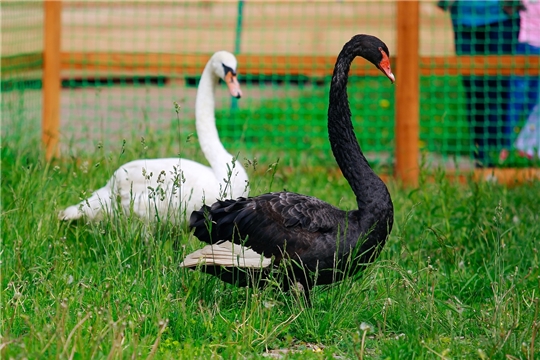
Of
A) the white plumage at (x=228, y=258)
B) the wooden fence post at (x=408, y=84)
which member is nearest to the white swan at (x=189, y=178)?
the white plumage at (x=228, y=258)

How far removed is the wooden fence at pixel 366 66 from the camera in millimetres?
7621

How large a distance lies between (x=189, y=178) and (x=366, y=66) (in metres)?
2.99

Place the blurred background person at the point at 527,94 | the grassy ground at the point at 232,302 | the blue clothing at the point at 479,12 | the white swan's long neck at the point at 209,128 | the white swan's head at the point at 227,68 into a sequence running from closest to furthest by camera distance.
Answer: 1. the grassy ground at the point at 232,302
2. the white swan's long neck at the point at 209,128
3. the white swan's head at the point at 227,68
4. the blurred background person at the point at 527,94
5. the blue clothing at the point at 479,12

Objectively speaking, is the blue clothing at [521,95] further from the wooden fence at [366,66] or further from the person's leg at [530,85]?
the wooden fence at [366,66]

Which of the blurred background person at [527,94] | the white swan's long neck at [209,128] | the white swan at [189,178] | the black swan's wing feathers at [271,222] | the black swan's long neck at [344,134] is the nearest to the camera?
the black swan's wing feathers at [271,222]

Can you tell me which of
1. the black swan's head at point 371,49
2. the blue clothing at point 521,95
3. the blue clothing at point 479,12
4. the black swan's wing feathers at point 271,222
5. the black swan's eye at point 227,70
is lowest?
the black swan's wing feathers at point 271,222

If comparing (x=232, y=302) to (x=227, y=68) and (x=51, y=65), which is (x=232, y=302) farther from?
(x=51, y=65)

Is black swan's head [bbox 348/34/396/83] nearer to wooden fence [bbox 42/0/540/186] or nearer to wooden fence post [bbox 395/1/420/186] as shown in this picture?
wooden fence [bbox 42/0/540/186]

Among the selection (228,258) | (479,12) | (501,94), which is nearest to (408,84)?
(479,12)

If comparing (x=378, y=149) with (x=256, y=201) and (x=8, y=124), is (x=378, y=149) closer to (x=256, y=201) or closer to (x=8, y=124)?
(x=8, y=124)

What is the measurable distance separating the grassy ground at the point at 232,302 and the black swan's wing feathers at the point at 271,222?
0.18 meters

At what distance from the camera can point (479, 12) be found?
808 centimetres

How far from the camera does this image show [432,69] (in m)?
7.73

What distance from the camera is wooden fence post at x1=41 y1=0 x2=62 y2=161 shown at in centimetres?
789
